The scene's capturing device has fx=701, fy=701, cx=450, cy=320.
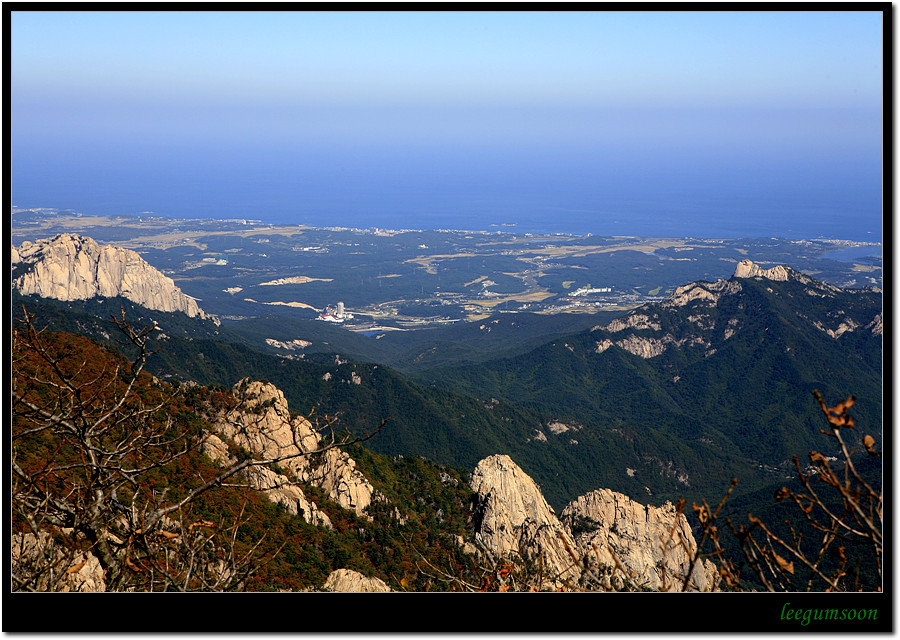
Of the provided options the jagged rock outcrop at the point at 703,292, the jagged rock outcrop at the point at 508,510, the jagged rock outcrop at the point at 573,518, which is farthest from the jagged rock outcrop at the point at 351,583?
the jagged rock outcrop at the point at 703,292

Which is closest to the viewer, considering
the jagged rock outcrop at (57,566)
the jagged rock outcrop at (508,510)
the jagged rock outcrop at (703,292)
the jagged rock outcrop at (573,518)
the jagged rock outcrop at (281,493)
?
the jagged rock outcrop at (57,566)

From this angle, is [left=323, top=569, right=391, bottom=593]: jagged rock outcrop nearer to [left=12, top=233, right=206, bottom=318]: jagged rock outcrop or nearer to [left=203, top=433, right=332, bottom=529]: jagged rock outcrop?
[left=203, top=433, right=332, bottom=529]: jagged rock outcrop

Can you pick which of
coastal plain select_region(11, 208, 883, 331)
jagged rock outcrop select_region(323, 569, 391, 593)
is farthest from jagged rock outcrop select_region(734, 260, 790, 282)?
jagged rock outcrop select_region(323, 569, 391, 593)

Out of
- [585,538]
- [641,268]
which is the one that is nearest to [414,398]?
Result: [585,538]

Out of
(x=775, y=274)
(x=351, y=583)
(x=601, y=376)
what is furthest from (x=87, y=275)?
(x=775, y=274)

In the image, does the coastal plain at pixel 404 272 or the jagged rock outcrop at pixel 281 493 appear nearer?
the jagged rock outcrop at pixel 281 493

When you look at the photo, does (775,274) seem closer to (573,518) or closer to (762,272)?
(762,272)

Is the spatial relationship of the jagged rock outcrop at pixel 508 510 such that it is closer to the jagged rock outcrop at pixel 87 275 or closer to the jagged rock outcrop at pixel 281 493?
the jagged rock outcrop at pixel 281 493

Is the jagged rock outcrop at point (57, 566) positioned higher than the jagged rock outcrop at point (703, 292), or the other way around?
the jagged rock outcrop at point (703, 292)
